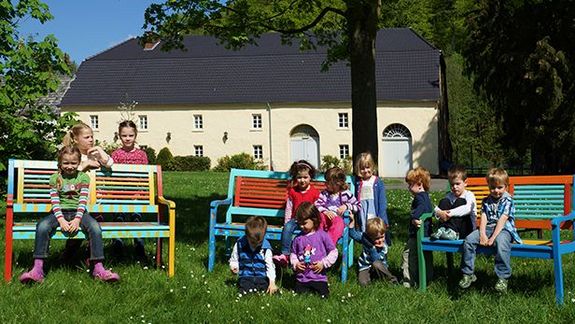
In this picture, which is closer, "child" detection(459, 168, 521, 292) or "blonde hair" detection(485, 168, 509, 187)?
"child" detection(459, 168, 521, 292)

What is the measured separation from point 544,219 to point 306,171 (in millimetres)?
2459

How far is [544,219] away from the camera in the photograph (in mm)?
7508

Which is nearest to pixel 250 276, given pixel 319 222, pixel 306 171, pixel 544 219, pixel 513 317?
pixel 319 222

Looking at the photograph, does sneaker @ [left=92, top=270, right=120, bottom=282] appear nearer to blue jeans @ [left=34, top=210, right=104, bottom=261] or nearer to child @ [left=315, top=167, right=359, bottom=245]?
blue jeans @ [left=34, top=210, right=104, bottom=261]

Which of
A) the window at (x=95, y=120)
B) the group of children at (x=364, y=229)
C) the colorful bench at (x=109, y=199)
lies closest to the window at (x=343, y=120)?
the window at (x=95, y=120)

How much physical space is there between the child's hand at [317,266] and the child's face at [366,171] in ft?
5.21

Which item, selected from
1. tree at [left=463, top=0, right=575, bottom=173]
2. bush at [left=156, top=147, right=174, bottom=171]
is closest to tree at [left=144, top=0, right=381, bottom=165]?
tree at [left=463, top=0, right=575, bottom=173]

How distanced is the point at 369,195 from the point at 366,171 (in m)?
0.26

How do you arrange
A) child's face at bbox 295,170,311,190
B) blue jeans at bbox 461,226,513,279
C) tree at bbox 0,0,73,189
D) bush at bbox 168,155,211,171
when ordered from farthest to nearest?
bush at bbox 168,155,211,171 → tree at bbox 0,0,73,189 → child's face at bbox 295,170,311,190 → blue jeans at bbox 461,226,513,279

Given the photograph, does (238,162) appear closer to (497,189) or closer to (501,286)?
(497,189)

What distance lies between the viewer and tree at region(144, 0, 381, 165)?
1217cm

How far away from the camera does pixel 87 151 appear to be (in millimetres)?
8102

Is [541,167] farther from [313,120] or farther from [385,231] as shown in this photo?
[385,231]

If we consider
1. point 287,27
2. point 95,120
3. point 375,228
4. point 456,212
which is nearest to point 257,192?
point 375,228
